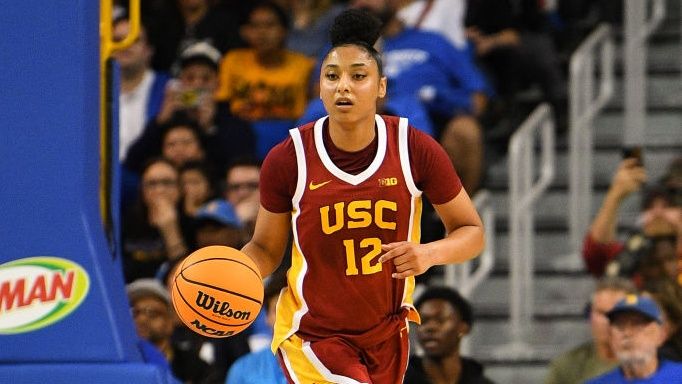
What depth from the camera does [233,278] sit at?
5555 mm

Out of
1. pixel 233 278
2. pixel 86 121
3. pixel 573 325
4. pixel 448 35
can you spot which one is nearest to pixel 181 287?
pixel 233 278

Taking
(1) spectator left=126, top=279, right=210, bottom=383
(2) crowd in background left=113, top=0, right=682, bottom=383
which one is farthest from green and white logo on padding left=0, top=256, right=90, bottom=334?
(1) spectator left=126, top=279, right=210, bottom=383

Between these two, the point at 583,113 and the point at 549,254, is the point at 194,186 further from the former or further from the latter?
the point at 583,113

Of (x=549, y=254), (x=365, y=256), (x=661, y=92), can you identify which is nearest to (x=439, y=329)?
(x=365, y=256)

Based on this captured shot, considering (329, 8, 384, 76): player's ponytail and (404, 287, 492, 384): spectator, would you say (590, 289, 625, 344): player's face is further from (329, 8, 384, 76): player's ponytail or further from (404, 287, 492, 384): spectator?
(329, 8, 384, 76): player's ponytail

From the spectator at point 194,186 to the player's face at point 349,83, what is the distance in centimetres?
449

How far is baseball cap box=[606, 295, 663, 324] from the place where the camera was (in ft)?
25.2

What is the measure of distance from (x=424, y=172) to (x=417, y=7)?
211 inches

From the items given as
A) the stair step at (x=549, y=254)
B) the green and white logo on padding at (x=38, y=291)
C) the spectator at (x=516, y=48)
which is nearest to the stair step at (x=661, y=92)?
the spectator at (x=516, y=48)

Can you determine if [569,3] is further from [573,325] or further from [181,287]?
[181,287]

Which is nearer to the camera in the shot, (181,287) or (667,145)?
(181,287)

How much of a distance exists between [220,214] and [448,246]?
4117 millimetres

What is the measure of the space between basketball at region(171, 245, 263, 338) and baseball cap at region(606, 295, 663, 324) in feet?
8.94

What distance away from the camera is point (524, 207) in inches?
404
